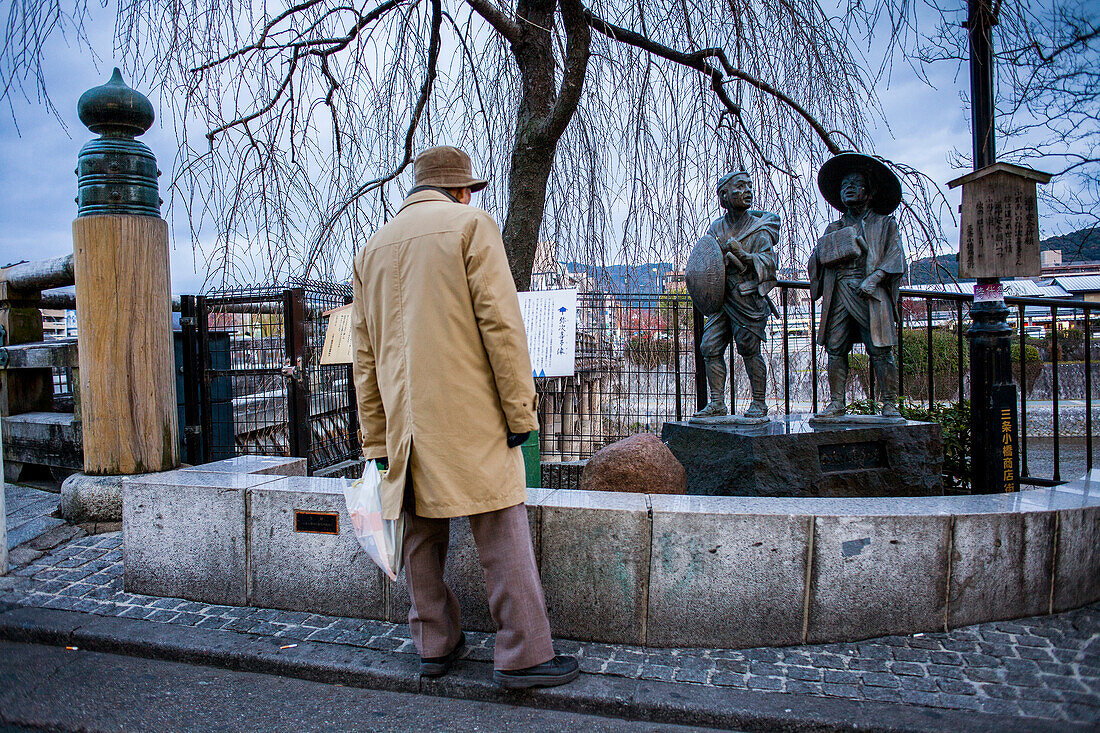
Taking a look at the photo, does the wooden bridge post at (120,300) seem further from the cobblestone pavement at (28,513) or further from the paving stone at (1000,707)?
the paving stone at (1000,707)

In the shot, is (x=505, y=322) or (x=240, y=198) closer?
(x=505, y=322)

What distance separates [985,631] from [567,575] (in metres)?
1.97

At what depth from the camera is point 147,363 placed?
4.64 meters

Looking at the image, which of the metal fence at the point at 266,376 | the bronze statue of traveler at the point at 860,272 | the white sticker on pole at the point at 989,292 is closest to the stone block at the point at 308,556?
the metal fence at the point at 266,376

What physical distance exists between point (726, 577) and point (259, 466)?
3.01 metres

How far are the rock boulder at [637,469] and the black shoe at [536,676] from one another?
1629mm

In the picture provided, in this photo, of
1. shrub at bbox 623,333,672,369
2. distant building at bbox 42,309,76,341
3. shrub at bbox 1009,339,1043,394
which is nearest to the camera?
shrub at bbox 623,333,672,369

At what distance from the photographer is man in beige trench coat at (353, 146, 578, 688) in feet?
8.50

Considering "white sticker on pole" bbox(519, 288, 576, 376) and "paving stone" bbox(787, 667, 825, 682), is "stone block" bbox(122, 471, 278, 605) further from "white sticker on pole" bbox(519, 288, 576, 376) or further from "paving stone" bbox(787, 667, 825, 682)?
"paving stone" bbox(787, 667, 825, 682)

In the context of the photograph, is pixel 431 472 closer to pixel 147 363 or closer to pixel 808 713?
pixel 808 713

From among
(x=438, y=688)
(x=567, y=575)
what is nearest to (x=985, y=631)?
(x=567, y=575)

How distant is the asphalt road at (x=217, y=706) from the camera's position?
2.56 m

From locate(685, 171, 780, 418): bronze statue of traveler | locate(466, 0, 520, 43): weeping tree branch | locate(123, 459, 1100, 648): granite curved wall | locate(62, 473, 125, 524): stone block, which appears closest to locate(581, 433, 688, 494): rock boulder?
locate(685, 171, 780, 418): bronze statue of traveler

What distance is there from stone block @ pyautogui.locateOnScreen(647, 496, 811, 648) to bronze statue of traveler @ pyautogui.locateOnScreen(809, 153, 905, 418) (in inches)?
78.2
